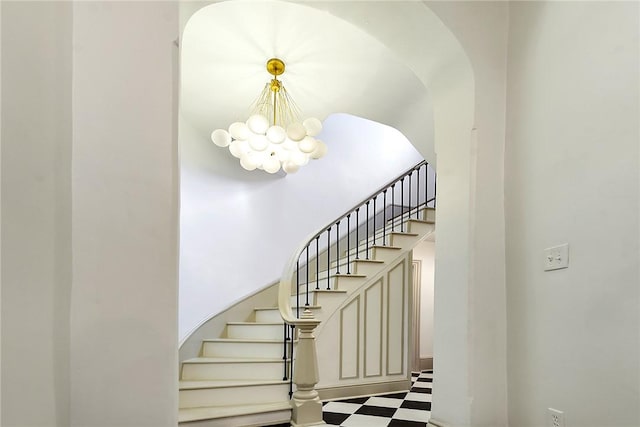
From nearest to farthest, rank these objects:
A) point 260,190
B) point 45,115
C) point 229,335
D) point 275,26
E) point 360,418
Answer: point 45,115, point 275,26, point 360,418, point 229,335, point 260,190

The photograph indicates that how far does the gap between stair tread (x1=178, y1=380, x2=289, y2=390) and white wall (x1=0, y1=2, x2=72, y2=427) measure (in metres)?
2.12

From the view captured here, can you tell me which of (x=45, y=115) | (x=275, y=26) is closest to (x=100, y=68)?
(x=45, y=115)

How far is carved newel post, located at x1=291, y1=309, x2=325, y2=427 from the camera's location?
10.6ft

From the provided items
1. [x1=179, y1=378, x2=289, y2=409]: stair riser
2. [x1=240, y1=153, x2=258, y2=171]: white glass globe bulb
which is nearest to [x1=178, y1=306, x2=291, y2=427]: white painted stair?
[x1=179, y1=378, x2=289, y2=409]: stair riser

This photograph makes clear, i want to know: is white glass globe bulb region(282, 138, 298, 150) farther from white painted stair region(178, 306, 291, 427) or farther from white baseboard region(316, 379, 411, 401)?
white baseboard region(316, 379, 411, 401)

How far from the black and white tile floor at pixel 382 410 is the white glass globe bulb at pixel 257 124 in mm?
2307

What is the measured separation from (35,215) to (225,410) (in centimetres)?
243

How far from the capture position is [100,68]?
158 centimetres

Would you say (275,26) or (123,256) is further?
(275,26)

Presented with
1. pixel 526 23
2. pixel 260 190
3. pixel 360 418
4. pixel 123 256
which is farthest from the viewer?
pixel 260 190

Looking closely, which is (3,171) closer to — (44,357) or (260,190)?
(44,357)

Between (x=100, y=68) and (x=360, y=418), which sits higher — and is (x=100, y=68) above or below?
above

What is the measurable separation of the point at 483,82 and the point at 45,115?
198 centimetres

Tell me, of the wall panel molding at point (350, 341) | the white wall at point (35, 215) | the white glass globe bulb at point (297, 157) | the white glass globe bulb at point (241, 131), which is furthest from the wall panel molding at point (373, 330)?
the white wall at point (35, 215)
